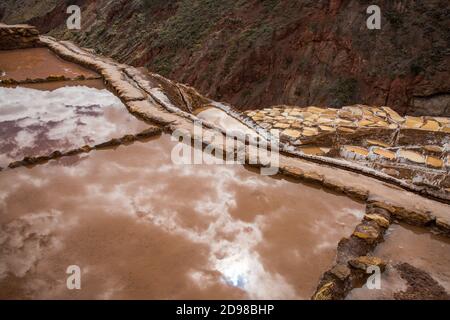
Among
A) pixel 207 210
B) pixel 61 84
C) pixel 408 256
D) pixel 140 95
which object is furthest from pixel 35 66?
pixel 408 256

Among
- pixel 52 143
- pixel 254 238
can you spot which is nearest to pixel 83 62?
pixel 52 143

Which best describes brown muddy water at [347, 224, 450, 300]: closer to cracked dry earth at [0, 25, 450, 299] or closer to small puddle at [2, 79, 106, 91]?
cracked dry earth at [0, 25, 450, 299]

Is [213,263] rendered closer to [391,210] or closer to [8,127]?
[391,210]

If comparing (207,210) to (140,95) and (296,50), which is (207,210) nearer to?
(140,95)

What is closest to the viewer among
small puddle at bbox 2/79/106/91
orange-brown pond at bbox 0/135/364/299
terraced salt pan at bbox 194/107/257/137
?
orange-brown pond at bbox 0/135/364/299

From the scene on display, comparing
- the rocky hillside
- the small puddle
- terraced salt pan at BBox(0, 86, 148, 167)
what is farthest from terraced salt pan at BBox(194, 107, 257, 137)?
the rocky hillside
